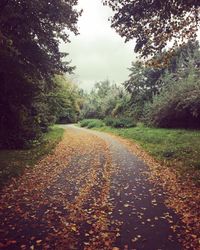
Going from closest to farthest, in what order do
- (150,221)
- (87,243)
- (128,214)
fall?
(87,243), (150,221), (128,214)

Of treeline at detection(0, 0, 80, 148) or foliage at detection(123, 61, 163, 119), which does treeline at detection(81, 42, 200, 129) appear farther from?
treeline at detection(0, 0, 80, 148)

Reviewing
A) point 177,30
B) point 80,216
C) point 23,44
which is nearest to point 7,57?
point 23,44

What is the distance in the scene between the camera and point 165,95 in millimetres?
26438

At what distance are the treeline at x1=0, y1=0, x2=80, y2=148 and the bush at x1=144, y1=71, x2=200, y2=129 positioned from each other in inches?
345

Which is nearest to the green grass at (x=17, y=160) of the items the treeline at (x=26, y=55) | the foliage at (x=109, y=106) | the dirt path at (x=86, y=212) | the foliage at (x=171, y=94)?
the dirt path at (x=86, y=212)

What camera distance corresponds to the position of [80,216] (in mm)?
7121

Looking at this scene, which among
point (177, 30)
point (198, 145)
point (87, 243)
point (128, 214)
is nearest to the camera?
point (87, 243)

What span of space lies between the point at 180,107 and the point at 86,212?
17272mm

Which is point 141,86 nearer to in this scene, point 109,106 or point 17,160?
point 109,106

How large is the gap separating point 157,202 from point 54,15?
41.3ft

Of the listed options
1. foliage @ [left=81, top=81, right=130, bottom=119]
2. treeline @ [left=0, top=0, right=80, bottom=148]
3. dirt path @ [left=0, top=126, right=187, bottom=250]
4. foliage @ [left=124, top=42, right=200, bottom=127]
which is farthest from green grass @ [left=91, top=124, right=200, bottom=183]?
foliage @ [left=81, top=81, right=130, bottom=119]

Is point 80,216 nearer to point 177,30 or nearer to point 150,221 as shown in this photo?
point 150,221

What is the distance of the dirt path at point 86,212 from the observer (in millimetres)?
5844

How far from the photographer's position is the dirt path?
19.2 ft
